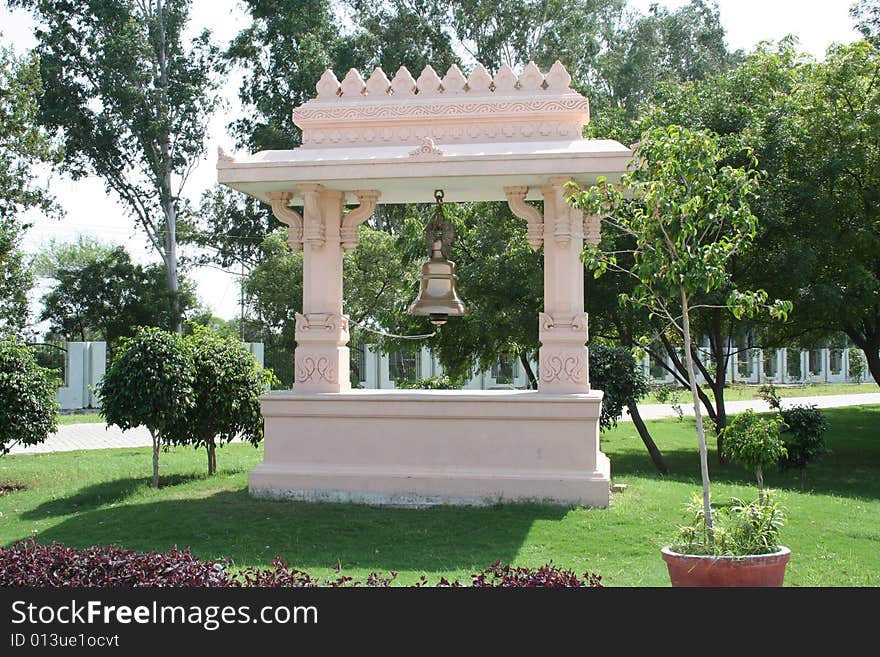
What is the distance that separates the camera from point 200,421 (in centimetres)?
1132

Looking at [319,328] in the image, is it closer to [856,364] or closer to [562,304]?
[562,304]

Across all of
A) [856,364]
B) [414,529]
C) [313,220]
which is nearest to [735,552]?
[414,529]

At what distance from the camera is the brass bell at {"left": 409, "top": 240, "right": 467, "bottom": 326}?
9.00 meters

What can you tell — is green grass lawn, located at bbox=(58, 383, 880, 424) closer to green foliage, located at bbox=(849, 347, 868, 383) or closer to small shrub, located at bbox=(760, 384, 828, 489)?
green foliage, located at bbox=(849, 347, 868, 383)

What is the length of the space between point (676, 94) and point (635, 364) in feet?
16.4

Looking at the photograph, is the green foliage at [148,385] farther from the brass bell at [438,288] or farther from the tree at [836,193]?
the tree at [836,193]

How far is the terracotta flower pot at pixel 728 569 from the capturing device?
5410 mm

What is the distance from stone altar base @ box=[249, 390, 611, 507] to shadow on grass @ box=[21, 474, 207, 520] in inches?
74.6

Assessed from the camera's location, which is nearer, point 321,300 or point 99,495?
point 321,300

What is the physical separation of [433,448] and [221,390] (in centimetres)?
343

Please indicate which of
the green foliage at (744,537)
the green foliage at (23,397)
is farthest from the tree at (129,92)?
the green foliage at (744,537)

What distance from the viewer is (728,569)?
213 inches

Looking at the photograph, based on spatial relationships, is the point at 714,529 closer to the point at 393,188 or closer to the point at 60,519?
the point at 393,188

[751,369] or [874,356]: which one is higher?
[874,356]
